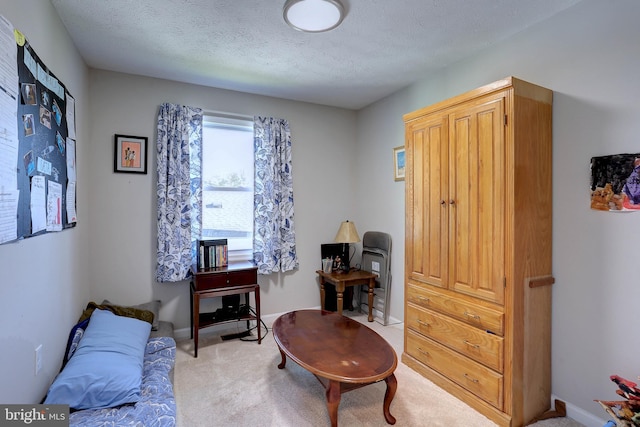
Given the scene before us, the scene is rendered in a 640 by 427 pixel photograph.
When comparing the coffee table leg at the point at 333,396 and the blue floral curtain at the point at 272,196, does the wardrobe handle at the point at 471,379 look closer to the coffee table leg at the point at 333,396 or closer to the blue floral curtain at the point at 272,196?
the coffee table leg at the point at 333,396

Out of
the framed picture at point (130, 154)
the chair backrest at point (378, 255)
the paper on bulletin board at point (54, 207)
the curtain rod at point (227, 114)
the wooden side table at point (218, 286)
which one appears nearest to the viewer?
the paper on bulletin board at point (54, 207)

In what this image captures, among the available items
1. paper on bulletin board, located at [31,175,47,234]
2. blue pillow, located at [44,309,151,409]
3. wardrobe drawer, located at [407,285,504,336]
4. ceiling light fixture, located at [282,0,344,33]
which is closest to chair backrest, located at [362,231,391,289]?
wardrobe drawer, located at [407,285,504,336]

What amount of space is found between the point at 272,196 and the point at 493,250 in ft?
7.55

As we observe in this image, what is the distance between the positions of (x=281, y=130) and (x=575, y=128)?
8.79 ft

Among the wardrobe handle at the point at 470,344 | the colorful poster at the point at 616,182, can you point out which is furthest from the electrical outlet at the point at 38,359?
the colorful poster at the point at 616,182

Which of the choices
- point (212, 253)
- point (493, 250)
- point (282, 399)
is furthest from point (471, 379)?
point (212, 253)

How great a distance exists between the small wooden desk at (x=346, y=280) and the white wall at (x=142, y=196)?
25cm

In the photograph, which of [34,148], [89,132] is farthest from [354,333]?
[89,132]

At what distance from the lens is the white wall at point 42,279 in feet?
4.48

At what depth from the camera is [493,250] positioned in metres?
1.99

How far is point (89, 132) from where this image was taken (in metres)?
2.83

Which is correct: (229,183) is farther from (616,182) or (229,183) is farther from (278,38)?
(616,182)

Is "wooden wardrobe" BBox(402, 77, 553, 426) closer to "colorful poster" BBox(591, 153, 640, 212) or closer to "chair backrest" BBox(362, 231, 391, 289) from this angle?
"colorful poster" BBox(591, 153, 640, 212)

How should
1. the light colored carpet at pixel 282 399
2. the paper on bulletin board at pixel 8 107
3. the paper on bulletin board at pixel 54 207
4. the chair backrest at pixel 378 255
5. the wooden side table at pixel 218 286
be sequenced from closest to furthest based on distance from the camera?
the paper on bulletin board at pixel 8 107, the paper on bulletin board at pixel 54 207, the light colored carpet at pixel 282 399, the wooden side table at pixel 218 286, the chair backrest at pixel 378 255
